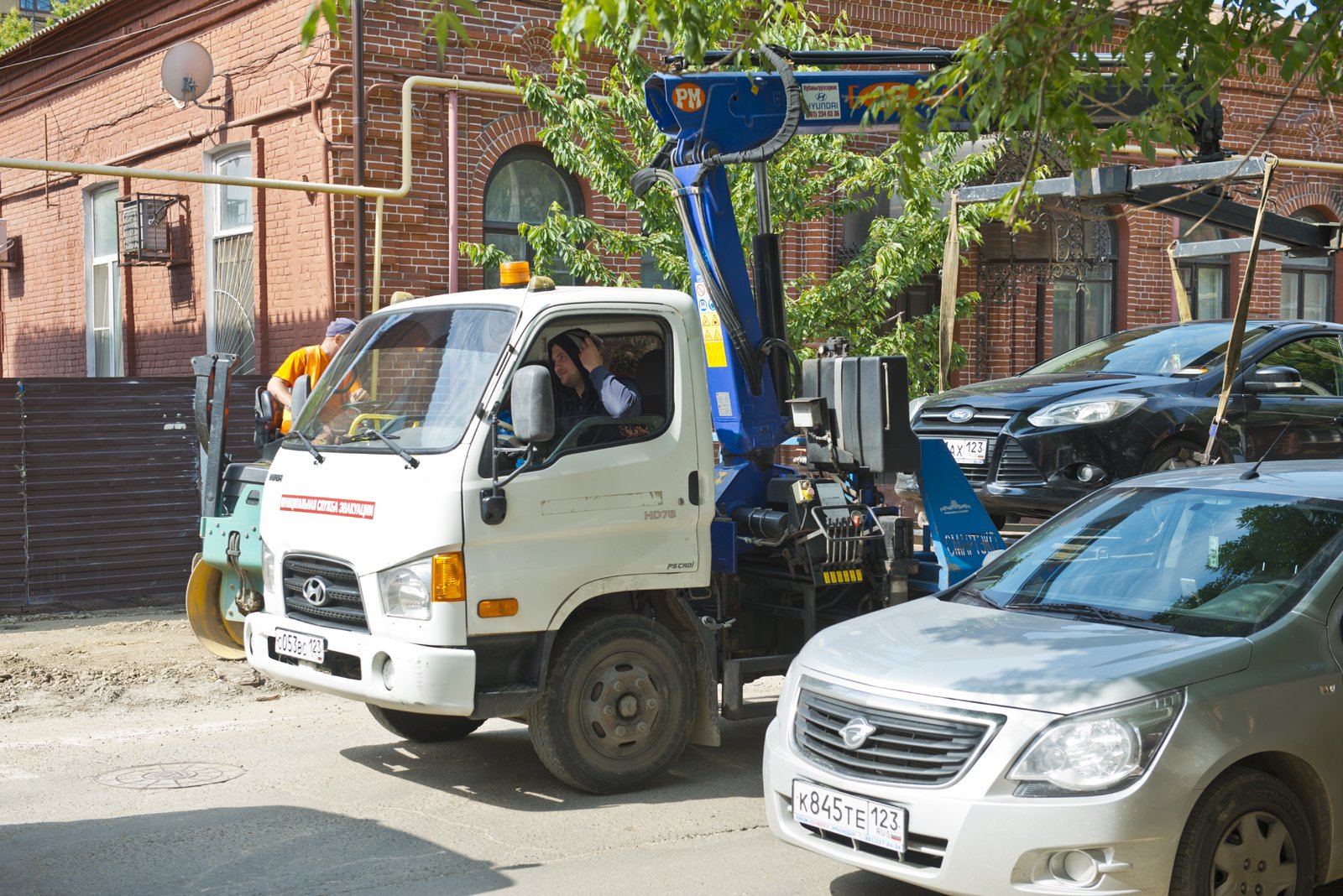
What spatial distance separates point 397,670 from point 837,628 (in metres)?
1.85

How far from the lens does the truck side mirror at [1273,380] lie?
978cm

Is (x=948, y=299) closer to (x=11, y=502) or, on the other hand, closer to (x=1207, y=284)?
(x=11, y=502)

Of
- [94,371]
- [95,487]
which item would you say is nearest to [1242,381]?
[95,487]

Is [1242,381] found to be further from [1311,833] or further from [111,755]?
[111,755]

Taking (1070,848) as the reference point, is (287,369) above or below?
above

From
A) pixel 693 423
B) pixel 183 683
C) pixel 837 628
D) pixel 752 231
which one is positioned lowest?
pixel 183 683

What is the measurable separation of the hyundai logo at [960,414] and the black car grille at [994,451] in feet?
0.07

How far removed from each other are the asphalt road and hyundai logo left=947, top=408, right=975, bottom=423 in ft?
9.39

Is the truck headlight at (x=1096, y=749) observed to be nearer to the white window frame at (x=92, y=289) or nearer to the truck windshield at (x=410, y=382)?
the truck windshield at (x=410, y=382)

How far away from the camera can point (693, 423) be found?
21.9ft

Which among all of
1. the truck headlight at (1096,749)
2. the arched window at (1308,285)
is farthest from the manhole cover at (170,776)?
the arched window at (1308,285)

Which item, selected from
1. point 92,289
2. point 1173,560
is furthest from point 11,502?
point 1173,560

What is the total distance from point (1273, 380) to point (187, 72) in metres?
10.7

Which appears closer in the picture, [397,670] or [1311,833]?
[1311,833]
